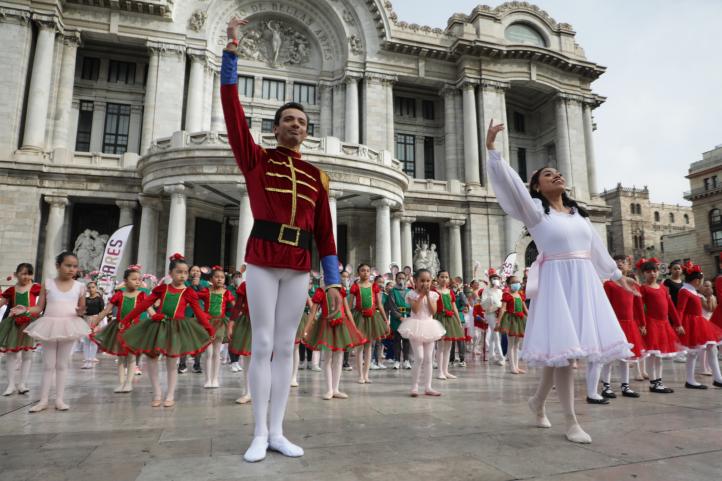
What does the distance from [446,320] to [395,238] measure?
46.7 feet

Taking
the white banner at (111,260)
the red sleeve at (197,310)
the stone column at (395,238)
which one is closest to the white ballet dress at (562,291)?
the red sleeve at (197,310)

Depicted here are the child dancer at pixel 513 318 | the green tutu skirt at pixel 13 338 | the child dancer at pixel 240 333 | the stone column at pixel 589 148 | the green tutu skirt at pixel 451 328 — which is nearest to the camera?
the child dancer at pixel 240 333

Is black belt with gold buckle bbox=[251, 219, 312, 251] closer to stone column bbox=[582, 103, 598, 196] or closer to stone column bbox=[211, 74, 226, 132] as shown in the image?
stone column bbox=[211, 74, 226, 132]

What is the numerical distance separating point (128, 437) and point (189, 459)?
1135mm

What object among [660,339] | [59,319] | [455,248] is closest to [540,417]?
[660,339]

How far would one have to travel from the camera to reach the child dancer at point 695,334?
7.34 metres

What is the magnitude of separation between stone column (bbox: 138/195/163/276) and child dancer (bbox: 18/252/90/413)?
15200mm

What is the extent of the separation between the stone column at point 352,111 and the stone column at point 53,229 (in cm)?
1493

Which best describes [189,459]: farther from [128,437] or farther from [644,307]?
[644,307]

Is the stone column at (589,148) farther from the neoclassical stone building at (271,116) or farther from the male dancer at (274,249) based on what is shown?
the male dancer at (274,249)

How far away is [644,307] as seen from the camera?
7.33 meters

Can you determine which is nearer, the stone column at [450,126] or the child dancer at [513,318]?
the child dancer at [513,318]

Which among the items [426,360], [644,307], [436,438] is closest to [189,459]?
[436,438]

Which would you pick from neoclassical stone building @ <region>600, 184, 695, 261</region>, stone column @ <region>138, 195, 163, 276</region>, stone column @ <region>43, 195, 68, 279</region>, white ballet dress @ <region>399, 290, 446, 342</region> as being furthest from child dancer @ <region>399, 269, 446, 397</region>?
neoclassical stone building @ <region>600, 184, 695, 261</region>
